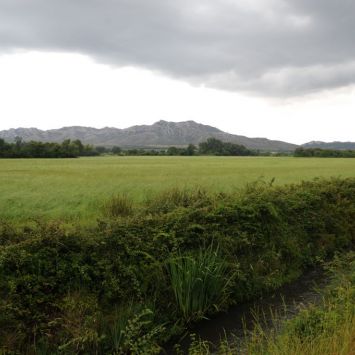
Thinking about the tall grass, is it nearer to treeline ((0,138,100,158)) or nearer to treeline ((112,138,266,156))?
treeline ((0,138,100,158))

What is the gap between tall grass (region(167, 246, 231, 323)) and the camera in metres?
7.79

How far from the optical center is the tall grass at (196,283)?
25.6ft

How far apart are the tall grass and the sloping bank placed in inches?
0.9

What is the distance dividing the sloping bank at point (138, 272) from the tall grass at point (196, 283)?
22 mm

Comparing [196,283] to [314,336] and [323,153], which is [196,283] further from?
[323,153]

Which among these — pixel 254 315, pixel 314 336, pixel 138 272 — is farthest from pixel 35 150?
pixel 314 336

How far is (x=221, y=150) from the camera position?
134875 mm

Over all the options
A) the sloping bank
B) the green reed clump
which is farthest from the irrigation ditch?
the green reed clump

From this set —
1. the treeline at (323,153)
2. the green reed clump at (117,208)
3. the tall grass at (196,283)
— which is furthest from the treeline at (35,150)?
the tall grass at (196,283)

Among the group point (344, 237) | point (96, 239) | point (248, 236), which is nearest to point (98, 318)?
point (96, 239)

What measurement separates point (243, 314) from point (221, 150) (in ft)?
420

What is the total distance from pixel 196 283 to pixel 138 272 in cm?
133

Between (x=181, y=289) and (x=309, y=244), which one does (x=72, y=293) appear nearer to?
(x=181, y=289)

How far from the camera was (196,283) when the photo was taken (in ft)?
26.0
